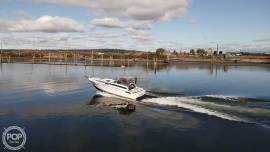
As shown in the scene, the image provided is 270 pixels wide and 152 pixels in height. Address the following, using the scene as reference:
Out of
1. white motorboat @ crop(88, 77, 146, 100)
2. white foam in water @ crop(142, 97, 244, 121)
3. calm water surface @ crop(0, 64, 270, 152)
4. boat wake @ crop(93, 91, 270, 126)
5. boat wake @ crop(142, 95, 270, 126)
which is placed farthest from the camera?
white motorboat @ crop(88, 77, 146, 100)

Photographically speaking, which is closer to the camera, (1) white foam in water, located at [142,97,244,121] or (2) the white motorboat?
(1) white foam in water, located at [142,97,244,121]

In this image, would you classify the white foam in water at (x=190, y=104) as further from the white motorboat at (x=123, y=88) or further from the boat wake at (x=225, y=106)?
the white motorboat at (x=123, y=88)

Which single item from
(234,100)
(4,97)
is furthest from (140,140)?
(4,97)

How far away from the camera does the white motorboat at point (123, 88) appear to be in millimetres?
45625

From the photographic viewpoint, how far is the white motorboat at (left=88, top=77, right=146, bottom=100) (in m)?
45.6

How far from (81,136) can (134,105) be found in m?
14.7

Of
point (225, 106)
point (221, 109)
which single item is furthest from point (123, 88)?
point (221, 109)

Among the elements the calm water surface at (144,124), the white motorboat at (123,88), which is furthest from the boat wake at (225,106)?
the white motorboat at (123,88)

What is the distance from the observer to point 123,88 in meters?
46.6

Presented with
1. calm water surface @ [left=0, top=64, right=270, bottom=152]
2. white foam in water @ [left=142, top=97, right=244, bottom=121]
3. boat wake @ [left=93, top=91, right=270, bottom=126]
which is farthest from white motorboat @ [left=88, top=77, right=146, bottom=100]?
white foam in water @ [left=142, top=97, right=244, bottom=121]

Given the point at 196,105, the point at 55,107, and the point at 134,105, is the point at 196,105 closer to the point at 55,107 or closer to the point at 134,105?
the point at 134,105

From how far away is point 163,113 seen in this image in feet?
121

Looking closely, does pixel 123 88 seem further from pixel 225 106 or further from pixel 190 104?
pixel 225 106

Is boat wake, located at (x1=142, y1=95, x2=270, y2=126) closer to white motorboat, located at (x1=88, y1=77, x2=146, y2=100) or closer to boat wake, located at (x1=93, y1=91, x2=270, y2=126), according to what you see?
boat wake, located at (x1=93, y1=91, x2=270, y2=126)
